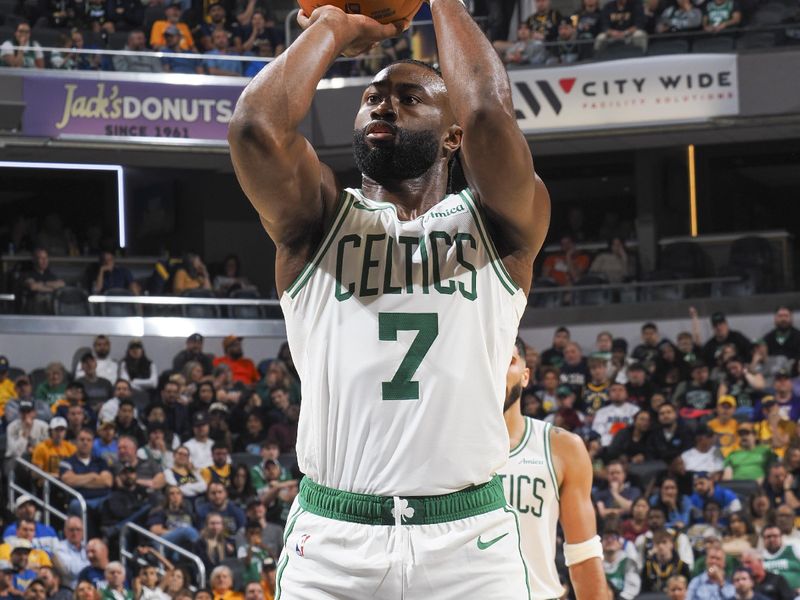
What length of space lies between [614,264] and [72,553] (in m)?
9.21

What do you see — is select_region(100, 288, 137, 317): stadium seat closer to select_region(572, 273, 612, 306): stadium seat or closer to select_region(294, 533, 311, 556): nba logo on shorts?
select_region(572, 273, 612, 306): stadium seat

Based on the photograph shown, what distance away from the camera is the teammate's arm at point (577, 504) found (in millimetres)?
5699

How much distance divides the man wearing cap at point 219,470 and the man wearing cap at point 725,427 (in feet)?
15.9

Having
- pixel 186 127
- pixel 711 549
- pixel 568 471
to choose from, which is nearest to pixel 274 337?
pixel 186 127

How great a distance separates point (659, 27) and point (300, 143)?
1461cm

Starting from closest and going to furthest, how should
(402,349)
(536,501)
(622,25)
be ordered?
(402,349) → (536,501) → (622,25)

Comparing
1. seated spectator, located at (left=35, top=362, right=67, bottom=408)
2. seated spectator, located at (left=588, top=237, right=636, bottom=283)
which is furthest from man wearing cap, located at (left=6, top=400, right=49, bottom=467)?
seated spectator, located at (left=588, top=237, right=636, bottom=283)

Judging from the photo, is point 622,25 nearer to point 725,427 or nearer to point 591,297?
point 591,297

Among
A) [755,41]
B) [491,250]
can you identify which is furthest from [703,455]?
[491,250]

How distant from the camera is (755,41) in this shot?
16.9m

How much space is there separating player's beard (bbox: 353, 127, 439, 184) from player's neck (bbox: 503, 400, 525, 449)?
8.51 ft

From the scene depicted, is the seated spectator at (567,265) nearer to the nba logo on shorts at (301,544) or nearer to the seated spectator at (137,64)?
the seated spectator at (137,64)

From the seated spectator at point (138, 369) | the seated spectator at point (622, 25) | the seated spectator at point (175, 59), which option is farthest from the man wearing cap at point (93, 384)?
the seated spectator at point (622, 25)

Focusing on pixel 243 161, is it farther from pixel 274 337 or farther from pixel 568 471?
pixel 274 337
